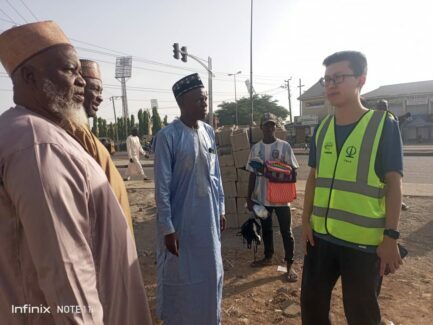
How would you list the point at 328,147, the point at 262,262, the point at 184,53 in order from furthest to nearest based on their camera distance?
the point at 184,53 < the point at 262,262 < the point at 328,147

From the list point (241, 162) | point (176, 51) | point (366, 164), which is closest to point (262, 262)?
point (241, 162)

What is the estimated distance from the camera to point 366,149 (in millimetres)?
1966

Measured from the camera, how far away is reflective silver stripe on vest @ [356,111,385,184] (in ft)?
6.43

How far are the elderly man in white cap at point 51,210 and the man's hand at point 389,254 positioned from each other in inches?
54.9

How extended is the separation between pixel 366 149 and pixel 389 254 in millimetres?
598

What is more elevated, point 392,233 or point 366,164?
point 366,164

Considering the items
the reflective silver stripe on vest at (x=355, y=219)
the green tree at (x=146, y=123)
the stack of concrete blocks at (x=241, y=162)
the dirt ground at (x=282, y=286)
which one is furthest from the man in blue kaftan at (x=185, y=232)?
the green tree at (x=146, y=123)

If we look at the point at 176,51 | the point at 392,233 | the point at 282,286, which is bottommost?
the point at 282,286

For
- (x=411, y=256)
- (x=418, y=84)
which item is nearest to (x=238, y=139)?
(x=411, y=256)

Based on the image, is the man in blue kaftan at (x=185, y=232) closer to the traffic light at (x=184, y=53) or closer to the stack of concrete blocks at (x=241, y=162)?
the stack of concrete blocks at (x=241, y=162)

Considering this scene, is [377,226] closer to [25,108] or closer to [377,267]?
[377,267]

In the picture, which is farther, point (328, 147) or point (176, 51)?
point (176, 51)

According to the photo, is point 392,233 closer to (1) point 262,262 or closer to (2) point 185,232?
(2) point 185,232

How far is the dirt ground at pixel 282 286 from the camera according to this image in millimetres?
3027
